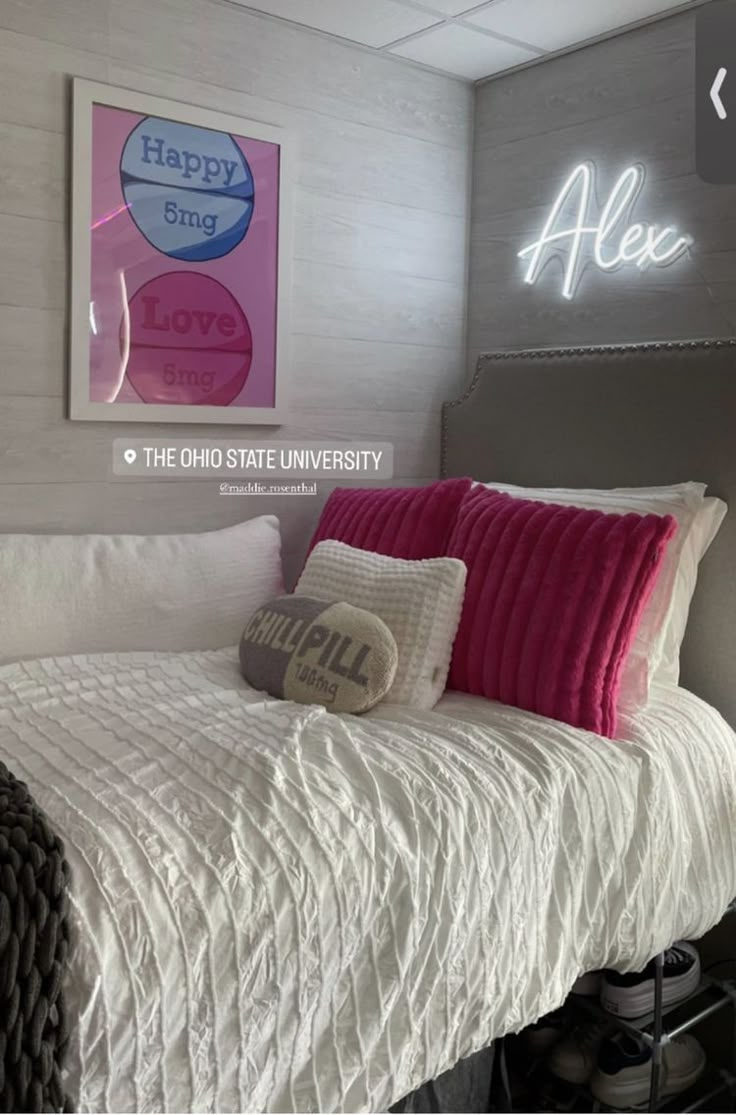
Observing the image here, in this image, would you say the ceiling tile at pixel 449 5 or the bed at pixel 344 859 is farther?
the ceiling tile at pixel 449 5

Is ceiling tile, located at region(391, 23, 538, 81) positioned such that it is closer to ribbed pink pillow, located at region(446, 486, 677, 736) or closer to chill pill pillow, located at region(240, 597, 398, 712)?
ribbed pink pillow, located at region(446, 486, 677, 736)

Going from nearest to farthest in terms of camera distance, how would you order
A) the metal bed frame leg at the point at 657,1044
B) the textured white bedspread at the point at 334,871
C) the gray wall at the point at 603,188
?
the textured white bedspread at the point at 334,871
the metal bed frame leg at the point at 657,1044
the gray wall at the point at 603,188

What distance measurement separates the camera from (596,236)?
254 centimetres

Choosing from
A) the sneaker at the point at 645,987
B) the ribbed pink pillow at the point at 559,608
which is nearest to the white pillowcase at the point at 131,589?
the ribbed pink pillow at the point at 559,608

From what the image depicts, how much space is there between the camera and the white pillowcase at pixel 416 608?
6.39 feet

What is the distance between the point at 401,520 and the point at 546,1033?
1.12 meters

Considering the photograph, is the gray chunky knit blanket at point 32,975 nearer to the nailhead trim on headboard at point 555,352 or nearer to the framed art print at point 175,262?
the framed art print at point 175,262

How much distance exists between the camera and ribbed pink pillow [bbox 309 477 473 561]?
2.25m

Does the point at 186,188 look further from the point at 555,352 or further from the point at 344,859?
the point at 344,859

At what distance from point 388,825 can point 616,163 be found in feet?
5.81

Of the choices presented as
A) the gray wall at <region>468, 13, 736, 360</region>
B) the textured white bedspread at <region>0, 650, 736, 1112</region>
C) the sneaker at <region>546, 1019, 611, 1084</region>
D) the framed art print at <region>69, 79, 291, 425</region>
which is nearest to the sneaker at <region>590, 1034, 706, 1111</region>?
the sneaker at <region>546, 1019, 611, 1084</region>

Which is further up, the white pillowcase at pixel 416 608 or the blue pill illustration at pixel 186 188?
the blue pill illustration at pixel 186 188

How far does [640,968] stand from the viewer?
1767mm

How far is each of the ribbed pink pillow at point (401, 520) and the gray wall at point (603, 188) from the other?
2.07ft
